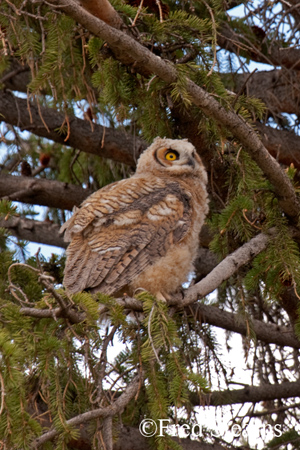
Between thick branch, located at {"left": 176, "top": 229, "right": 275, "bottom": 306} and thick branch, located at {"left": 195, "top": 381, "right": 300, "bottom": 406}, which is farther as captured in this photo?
thick branch, located at {"left": 195, "top": 381, "right": 300, "bottom": 406}

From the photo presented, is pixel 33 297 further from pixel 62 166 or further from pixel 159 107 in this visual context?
pixel 62 166

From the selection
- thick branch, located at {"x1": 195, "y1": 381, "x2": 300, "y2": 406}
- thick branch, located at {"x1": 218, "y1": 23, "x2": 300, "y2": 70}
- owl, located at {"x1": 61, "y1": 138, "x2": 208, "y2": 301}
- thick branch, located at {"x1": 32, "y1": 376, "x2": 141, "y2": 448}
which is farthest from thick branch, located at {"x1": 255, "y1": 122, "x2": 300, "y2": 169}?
thick branch, located at {"x1": 32, "y1": 376, "x2": 141, "y2": 448}

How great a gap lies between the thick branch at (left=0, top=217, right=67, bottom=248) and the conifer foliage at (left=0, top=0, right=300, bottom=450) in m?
0.02

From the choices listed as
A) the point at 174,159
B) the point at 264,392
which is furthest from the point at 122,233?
the point at 264,392

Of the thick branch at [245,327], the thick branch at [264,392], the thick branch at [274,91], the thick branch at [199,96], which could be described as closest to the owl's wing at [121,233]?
the thick branch at [199,96]

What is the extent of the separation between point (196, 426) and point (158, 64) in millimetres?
2154

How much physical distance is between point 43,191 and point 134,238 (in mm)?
A: 1547

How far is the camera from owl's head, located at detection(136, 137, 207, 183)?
11.6 feet

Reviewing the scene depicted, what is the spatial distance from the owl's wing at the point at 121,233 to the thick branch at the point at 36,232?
5.26 feet

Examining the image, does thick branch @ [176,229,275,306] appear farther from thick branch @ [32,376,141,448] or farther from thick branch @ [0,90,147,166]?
thick branch @ [0,90,147,166]

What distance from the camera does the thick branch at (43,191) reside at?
14.3ft

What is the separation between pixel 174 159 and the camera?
3.61 m

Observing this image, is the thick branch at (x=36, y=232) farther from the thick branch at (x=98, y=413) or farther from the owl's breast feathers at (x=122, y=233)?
the thick branch at (x=98, y=413)

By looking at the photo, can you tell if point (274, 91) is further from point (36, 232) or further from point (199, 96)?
point (199, 96)
